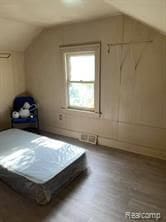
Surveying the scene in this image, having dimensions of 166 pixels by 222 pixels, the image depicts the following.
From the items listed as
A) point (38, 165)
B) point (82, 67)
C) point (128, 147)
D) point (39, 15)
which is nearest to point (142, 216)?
point (38, 165)

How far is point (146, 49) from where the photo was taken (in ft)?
9.47

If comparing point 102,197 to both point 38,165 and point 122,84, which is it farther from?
point 122,84

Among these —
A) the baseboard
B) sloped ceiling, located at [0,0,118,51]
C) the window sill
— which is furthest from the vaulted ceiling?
the baseboard

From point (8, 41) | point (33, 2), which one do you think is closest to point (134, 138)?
point (33, 2)

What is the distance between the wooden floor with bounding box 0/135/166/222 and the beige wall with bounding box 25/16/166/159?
1.92 ft

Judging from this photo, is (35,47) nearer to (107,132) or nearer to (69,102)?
(69,102)

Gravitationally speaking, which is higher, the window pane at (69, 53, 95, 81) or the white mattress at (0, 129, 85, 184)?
the window pane at (69, 53, 95, 81)

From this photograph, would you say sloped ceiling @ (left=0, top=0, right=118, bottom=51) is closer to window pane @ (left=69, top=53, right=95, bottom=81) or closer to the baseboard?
window pane @ (left=69, top=53, right=95, bottom=81)

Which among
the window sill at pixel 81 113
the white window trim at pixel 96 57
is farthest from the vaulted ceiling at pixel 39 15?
the window sill at pixel 81 113

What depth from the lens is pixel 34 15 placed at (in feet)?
9.77

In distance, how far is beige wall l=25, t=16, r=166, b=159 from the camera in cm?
290

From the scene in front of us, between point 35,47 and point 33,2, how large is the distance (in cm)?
177

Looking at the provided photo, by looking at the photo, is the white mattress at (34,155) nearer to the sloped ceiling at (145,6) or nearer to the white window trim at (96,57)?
the white window trim at (96,57)

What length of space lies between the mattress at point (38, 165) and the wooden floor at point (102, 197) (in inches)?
4.7
